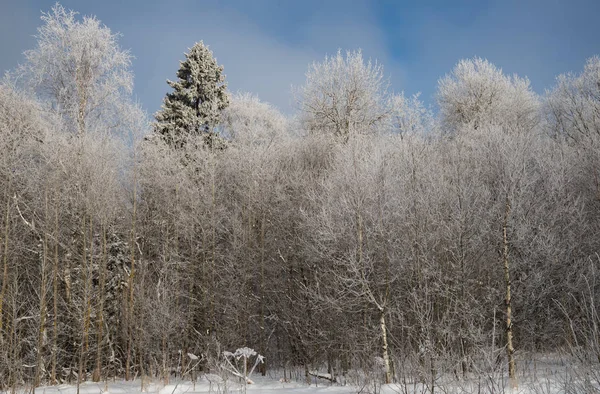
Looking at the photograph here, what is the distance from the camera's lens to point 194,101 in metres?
25.0

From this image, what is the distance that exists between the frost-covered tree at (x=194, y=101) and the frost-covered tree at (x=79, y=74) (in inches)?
144

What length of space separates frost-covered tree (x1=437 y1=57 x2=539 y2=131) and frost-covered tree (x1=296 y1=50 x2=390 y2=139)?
22.8 feet

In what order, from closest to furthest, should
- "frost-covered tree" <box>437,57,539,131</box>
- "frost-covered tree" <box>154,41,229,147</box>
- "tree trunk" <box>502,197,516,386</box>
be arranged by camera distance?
"tree trunk" <box>502,197,516,386</box>
"frost-covered tree" <box>154,41,229,147</box>
"frost-covered tree" <box>437,57,539,131</box>

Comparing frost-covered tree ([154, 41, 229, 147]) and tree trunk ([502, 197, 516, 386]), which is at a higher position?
frost-covered tree ([154, 41, 229, 147])

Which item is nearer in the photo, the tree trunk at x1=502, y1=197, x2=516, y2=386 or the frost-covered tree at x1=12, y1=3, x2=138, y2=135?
the tree trunk at x1=502, y1=197, x2=516, y2=386

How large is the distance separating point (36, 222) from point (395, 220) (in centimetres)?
1363

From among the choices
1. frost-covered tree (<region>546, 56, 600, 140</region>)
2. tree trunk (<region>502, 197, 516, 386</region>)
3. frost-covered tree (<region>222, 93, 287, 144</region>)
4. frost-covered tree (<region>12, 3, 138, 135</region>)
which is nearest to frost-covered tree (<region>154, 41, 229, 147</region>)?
frost-covered tree (<region>222, 93, 287, 144</region>)

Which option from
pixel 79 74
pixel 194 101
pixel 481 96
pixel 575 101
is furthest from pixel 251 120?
pixel 575 101

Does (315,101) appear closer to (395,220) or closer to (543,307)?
(395,220)

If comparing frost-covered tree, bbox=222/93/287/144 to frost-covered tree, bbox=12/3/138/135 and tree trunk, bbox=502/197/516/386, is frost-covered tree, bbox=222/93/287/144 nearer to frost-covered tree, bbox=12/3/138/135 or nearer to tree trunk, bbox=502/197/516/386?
frost-covered tree, bbox=12/3/138/135

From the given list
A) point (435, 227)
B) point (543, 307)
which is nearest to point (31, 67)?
point (435, 227)

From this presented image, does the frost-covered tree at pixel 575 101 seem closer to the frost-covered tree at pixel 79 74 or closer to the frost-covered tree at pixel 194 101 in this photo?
the frost-covered tree at pixel 194 101

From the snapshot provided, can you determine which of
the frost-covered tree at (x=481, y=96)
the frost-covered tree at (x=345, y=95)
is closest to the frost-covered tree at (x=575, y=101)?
the frost-covered tree at (x=481, y=96)

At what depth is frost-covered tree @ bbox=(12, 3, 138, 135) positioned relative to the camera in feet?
60.3
